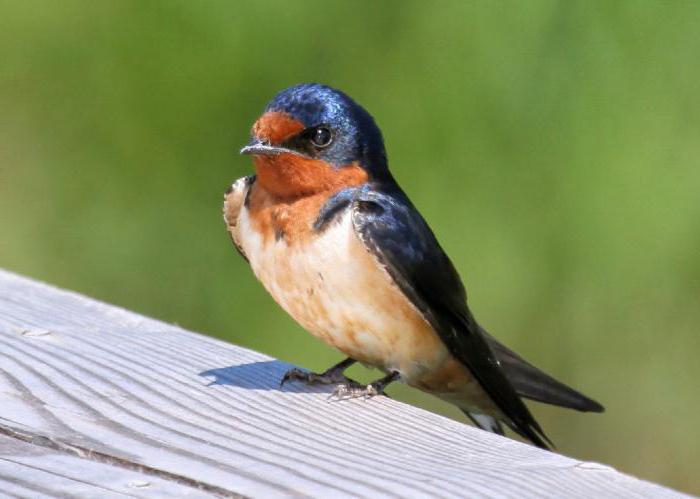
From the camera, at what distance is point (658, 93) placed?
362 cm

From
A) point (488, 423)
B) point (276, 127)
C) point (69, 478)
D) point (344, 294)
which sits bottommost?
point (488, 423)

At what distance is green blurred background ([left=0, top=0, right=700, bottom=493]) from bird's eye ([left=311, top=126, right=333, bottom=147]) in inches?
40.7

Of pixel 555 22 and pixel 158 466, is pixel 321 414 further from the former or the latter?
pixel 555 22

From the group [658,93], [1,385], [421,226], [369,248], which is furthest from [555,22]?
[1,385]

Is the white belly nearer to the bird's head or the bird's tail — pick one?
the bird's head

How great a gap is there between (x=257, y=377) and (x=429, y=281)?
651 millimetres

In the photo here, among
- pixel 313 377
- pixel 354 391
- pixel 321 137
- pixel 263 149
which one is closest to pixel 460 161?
pixel 321 137

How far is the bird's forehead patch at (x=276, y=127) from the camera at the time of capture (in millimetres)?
2697

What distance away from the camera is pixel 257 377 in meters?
2.22

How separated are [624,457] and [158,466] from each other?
2.50m

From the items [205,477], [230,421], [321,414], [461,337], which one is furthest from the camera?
[461,337]

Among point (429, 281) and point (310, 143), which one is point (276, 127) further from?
point (429, 281)

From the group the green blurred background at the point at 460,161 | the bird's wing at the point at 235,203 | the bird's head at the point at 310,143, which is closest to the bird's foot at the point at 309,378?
the bird's head at the point at 310,143

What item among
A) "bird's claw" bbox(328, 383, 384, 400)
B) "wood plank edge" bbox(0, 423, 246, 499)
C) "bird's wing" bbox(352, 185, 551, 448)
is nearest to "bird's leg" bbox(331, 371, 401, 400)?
"bird's claw" bbox(328, 383, 384, 400)
